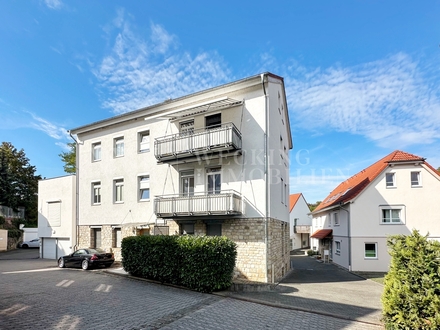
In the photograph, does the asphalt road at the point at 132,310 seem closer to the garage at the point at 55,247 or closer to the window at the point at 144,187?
the window at the point at 144,187

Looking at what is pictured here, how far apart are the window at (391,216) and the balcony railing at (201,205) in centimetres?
1316

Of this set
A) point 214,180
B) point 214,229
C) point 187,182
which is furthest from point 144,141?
point 214,229

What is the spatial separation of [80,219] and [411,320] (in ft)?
68.8

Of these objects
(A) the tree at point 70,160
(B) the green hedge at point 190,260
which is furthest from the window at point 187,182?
(A) the tree at point 70,160

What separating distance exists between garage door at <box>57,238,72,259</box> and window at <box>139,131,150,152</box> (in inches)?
398

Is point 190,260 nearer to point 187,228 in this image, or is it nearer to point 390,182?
point 187,228

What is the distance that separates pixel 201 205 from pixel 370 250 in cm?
1455

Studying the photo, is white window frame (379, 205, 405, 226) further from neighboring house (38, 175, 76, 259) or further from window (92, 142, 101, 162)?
neighboring house (38, 175, 76, 259)

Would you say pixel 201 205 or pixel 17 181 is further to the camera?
pixel 17 181

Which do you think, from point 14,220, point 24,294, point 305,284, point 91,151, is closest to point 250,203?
point 305,284

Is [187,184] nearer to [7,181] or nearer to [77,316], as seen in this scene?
[77,316]

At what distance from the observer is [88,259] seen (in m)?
17.5

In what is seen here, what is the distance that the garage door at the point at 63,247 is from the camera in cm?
2295

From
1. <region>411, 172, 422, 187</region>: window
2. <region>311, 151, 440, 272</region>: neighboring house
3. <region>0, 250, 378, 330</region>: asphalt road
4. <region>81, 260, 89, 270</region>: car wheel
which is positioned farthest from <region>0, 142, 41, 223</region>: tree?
<region>411, 172, 422, 187</region>: window
